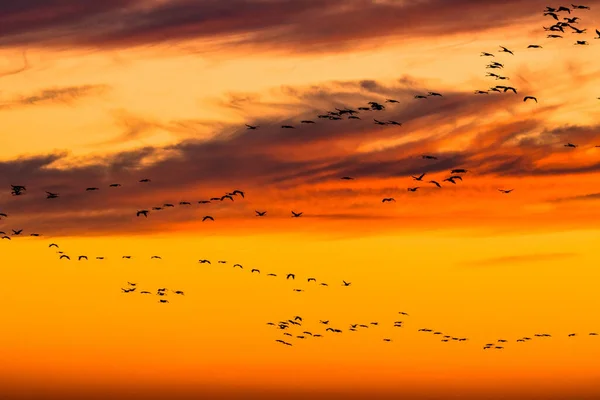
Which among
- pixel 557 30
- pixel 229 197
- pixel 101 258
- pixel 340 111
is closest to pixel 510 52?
pixel 557 30

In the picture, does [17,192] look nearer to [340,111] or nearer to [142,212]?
[142,212]

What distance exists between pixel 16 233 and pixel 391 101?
5187cm

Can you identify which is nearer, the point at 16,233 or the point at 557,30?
the point at 557,30

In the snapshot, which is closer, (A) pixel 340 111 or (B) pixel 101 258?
(A) pixel 340 111

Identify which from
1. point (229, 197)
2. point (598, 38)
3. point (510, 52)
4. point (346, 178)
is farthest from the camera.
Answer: point (229, 197)

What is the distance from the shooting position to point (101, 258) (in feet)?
608

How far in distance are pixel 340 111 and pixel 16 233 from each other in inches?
1857

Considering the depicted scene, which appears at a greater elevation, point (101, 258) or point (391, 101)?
point (391, 101)

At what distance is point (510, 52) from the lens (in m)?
164

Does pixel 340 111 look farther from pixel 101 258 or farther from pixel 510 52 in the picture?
pixel 101 258

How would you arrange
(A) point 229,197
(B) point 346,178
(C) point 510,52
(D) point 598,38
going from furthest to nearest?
(A) point 229,197
(B) point 346,178
(C) point 510,52
(D) point 598,38

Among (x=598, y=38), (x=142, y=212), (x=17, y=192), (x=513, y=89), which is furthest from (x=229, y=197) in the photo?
(x=598, y=38)

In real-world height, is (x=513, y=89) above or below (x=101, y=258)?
above

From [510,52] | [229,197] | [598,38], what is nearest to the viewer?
[598,38]
